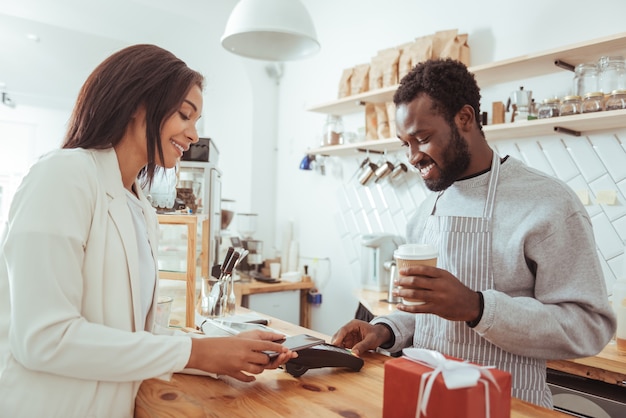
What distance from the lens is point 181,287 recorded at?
2133 mm

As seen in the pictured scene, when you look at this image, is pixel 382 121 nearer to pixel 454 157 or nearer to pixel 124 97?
pixel 454 157

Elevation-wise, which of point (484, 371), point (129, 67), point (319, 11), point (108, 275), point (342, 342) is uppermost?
point (319, 11)

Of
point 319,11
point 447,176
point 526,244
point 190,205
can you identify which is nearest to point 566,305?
Result: point 526,244

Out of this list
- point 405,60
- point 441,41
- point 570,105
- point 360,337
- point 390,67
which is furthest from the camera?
point 390,67

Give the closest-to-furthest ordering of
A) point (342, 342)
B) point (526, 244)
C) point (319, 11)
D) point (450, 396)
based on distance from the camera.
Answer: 1. point (450, 396)
2. point (526, 244)
3. point (342, 342)
4. point (319, 11)

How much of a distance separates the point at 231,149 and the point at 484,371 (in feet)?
15.6

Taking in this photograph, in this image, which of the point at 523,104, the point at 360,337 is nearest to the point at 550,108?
the point at 523,104

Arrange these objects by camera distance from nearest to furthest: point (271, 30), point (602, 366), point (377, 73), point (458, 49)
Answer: point (602, 366), point (271, 30), point (458, 49), point (377, 73)

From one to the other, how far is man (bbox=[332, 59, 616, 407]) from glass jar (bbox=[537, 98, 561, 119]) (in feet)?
4.24

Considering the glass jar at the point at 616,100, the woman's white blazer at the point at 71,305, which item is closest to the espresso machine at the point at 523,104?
the glass jar at the point at 616,100

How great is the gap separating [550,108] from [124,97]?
2.34 m

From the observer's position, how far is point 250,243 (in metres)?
4.57

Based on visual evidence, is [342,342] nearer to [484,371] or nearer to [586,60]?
[484,371]

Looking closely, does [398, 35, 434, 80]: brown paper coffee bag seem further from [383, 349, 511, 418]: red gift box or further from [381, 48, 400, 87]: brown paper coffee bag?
[383, 349, 511, 418]: red gift box
